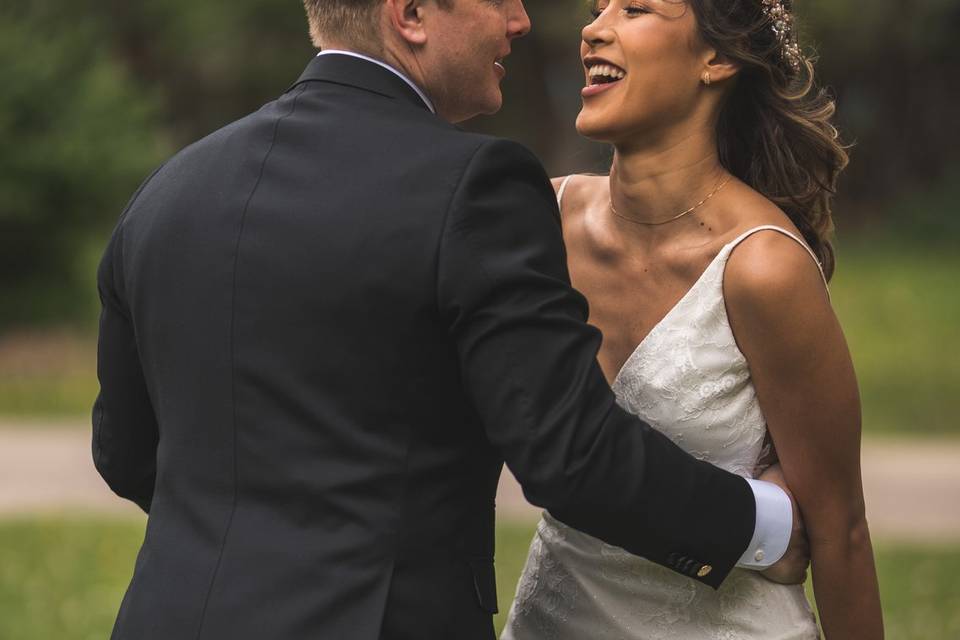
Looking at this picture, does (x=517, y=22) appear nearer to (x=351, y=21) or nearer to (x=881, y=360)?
(x=351, y=21)

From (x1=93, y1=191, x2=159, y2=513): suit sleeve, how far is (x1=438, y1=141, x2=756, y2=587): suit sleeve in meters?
0.75

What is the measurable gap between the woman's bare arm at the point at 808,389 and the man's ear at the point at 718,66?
384mm

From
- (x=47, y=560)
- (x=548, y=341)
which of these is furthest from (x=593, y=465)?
(x=47, y=560)

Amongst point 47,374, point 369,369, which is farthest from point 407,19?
point 47,374

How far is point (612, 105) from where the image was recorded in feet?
10.6

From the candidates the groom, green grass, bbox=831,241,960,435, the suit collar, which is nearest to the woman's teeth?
the groom

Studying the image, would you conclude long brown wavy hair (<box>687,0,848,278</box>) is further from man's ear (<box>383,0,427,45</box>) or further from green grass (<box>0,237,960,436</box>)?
green grass (<box>0,237,960,436</box>)

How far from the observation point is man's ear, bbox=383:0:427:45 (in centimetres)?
268

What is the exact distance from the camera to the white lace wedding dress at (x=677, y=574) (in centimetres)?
316

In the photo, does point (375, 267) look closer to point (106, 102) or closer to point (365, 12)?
point (365, 12)

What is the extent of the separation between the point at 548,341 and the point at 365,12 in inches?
27.3

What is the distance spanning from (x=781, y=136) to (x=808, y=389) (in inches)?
25.9

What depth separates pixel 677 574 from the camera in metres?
3.24

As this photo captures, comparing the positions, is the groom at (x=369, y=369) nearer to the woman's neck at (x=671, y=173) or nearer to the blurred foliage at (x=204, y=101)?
the woman's neck at (x=671, y=173)
